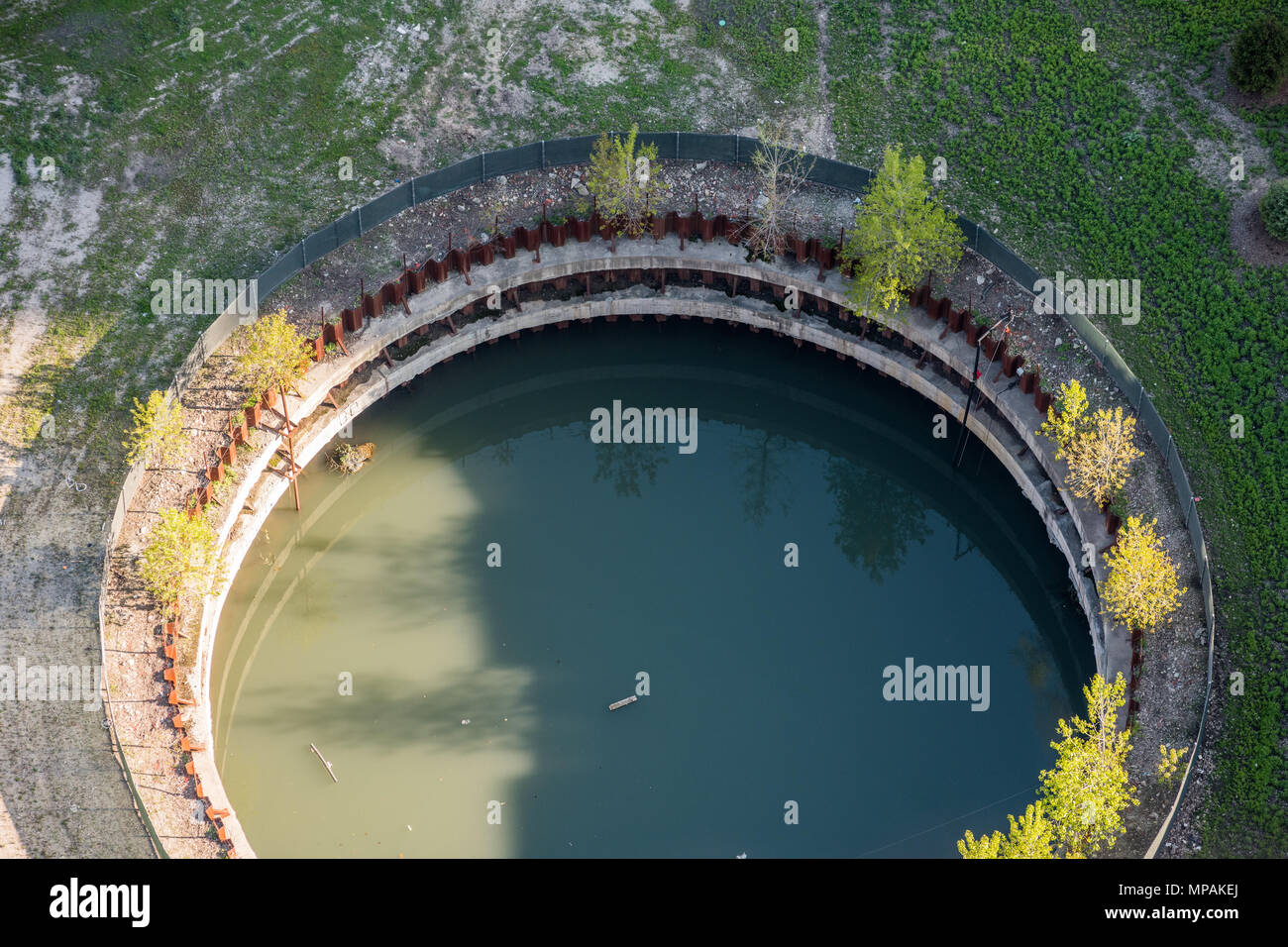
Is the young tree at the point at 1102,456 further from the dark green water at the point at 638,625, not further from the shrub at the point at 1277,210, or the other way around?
the shrub at the point at 1277,210

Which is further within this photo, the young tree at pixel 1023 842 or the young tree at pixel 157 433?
the young tree at pixel 157 433

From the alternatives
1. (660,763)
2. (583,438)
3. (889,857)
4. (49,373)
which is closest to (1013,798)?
(889,857)

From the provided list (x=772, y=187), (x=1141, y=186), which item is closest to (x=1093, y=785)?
(x=1141, y=186)

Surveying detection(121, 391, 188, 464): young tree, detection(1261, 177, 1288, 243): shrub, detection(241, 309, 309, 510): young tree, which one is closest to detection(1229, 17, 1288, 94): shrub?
detection(1261, 177, 1288, 243): shrub

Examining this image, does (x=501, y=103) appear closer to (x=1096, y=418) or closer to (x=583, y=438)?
(x=583, y=438)

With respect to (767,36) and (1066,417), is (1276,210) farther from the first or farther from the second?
(767,36)

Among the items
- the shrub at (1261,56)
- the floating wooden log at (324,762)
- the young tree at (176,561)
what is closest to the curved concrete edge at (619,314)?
the young tree at (176,561)
